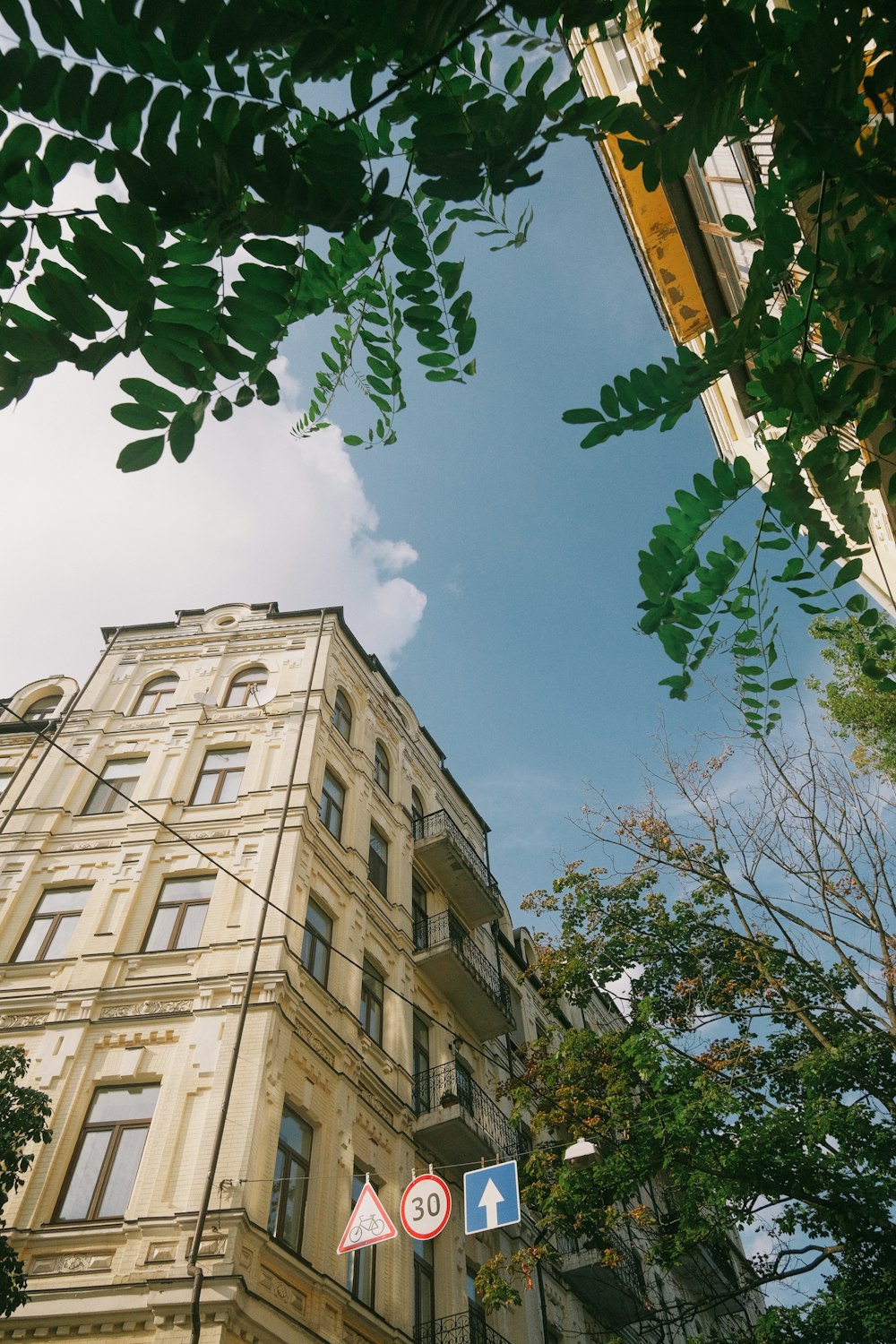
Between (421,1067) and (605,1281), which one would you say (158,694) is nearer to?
(421,1067)

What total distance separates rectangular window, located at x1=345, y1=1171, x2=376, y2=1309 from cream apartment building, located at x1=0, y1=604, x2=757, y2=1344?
4 cm

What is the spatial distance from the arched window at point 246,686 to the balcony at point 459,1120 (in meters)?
9.08

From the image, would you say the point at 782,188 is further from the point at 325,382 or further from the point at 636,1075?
the point at 636,1075

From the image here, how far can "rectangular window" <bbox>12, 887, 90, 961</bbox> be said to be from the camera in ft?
50.1

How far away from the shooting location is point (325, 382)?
12.0ft

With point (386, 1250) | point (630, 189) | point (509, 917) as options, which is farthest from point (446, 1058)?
point (630, 189)

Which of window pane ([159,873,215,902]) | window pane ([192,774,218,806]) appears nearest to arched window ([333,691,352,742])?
window pane ([192,774,218,806])

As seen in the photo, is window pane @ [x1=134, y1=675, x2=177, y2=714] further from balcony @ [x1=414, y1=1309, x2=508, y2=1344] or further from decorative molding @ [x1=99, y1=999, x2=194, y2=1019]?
balcony @ [x1=414, y1=1309, x2=508, y2=1344]

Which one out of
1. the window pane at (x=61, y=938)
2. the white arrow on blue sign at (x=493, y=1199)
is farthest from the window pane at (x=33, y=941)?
the white arrow on blue sign at (x=493, y=1199)

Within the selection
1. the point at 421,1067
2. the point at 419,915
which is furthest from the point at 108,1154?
the point at 419,915

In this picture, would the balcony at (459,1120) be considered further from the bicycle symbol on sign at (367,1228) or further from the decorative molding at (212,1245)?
the decorative molding at (212,1245)

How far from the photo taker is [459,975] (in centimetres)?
1966

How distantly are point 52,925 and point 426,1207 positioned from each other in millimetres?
8035

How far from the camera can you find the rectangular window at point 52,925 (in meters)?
15.3
